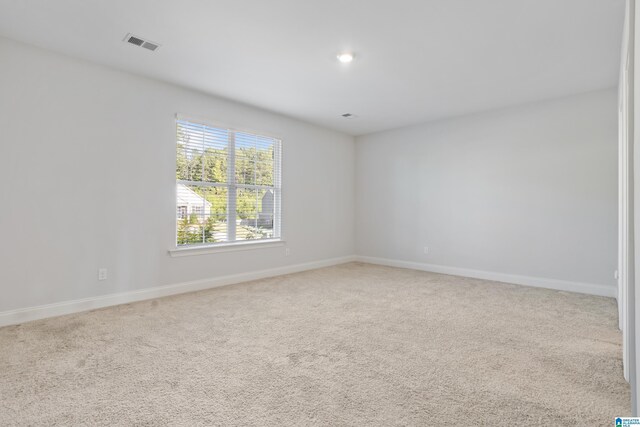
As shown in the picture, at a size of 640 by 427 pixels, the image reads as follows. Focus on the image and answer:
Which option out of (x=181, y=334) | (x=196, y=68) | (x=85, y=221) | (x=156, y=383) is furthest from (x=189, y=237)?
(x=156, y=383)

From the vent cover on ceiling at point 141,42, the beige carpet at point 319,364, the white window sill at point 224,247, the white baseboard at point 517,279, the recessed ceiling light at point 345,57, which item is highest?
the vent cover on ceiling at point 141,42

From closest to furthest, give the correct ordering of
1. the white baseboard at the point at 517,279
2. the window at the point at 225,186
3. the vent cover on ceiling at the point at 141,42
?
the vent cover on ceiling at the point at 141,42, the white baseboard at the point at 517,279, the window at the point at 225,186

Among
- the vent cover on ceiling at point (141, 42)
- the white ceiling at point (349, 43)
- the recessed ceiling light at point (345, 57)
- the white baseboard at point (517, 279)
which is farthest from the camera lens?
the white baseboard at point (517, 279)

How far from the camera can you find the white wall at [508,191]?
4.13 metres

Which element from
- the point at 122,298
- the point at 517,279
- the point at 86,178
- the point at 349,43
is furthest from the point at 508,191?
the point at 86,178

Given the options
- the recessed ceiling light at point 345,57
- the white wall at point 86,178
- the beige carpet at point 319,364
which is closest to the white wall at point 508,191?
the beige carpet at point 319,364

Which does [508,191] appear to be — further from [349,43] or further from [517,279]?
[349,43]

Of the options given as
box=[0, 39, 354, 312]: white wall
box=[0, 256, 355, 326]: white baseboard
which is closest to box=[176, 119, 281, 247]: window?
box=[0, 39, 354, 312]: white wall

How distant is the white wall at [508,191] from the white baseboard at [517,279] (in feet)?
0.21

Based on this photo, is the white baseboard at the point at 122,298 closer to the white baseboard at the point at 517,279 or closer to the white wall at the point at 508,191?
the white baseboard at the point at 517,279

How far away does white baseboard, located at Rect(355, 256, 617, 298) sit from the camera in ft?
13.4

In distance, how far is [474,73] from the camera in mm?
3643

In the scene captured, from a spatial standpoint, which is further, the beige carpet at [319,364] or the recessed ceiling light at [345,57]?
the recessed ceiling light at [345,57]

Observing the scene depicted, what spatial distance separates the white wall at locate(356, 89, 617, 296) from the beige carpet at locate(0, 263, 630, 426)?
95 centimetres
